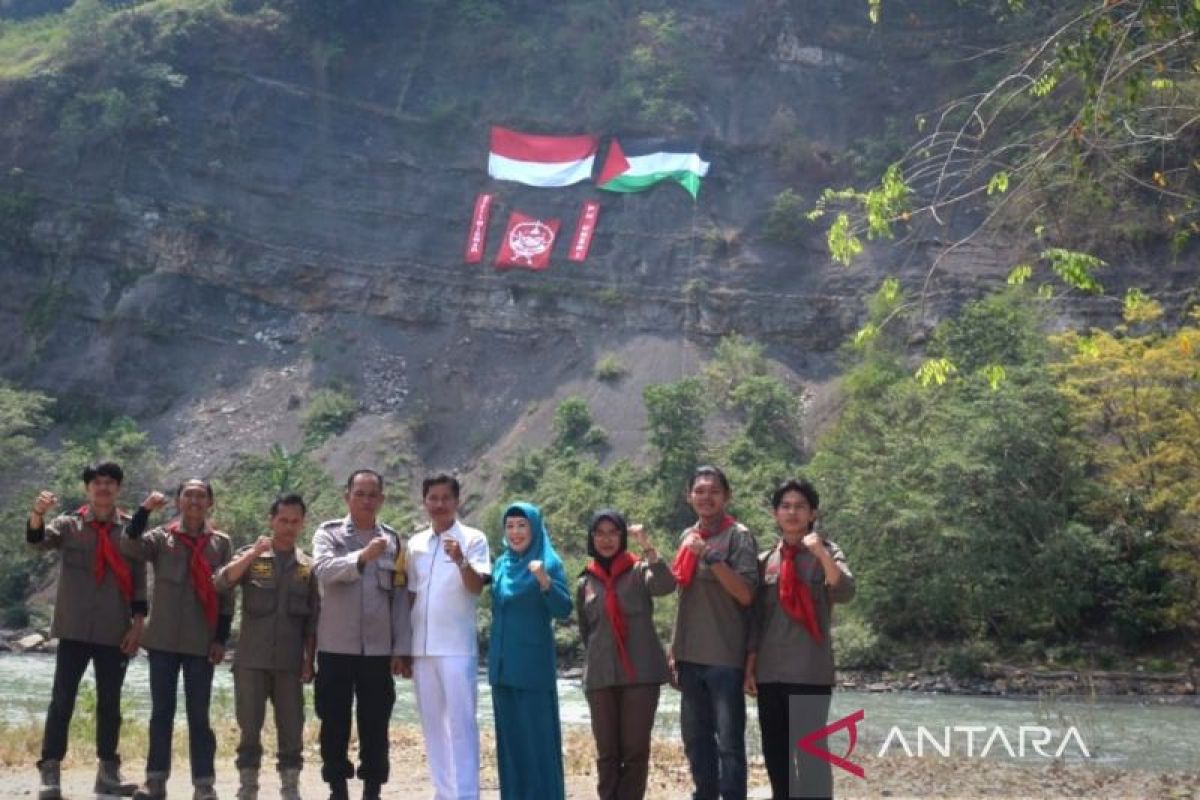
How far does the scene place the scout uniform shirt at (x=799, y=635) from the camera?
6535 millimetres

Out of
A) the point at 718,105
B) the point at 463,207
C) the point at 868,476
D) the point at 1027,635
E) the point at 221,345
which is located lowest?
the point at 1027,635

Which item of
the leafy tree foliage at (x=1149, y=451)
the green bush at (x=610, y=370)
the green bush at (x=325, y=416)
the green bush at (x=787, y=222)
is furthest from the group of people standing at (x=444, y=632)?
the green bush at (x=787, y=222)

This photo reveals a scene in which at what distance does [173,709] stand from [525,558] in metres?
2.02

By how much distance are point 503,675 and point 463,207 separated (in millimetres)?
40168

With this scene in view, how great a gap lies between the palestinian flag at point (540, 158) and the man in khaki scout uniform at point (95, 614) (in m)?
37.9

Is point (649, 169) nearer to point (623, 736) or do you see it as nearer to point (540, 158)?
point (540, 158)

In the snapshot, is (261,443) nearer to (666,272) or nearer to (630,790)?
(666,272)

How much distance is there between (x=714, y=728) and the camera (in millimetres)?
6875

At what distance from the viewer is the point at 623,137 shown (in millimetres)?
45531

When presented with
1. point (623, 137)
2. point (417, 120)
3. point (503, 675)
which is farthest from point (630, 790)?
point (417, 120)

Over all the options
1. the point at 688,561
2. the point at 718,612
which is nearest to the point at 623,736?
the point at 718,612

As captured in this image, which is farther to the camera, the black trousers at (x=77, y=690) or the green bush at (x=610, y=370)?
the green bush at (x=610, y=370)

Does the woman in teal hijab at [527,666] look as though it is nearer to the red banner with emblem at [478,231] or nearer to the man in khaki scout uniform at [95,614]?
the man in khaki scout uniform at [95,614]

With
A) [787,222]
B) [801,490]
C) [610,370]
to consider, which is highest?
[787,222]
